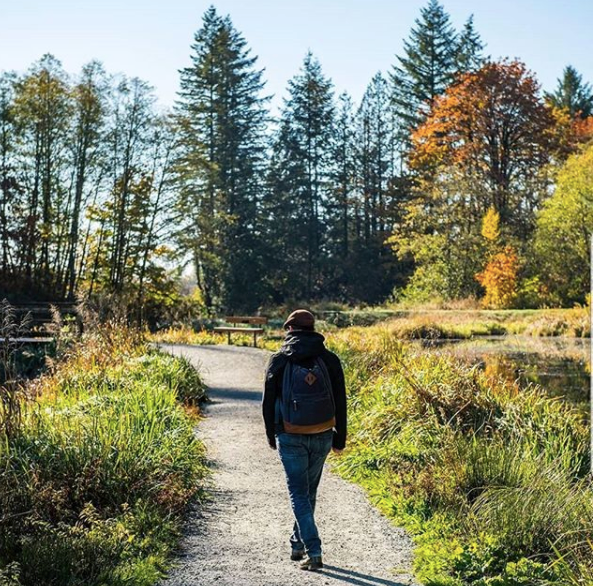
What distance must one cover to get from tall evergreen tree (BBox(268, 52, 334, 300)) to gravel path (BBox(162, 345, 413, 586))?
3681 centimetres

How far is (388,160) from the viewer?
48344 millimetres

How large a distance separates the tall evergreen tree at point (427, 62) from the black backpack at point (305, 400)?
139ft

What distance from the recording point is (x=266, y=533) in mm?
5789

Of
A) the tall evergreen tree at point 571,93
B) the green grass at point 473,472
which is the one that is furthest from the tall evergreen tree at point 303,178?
→ the green grass at point 473,472

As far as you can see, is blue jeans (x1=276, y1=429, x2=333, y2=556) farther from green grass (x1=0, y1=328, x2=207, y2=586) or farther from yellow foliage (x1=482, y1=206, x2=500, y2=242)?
yellow foliage (x1=482, y1=206, x2=500, y2=242)

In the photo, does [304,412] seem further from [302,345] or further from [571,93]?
[571,93]

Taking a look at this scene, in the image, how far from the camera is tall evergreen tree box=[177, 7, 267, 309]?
40.4 m

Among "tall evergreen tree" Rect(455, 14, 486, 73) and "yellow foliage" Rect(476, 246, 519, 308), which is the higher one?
"tall evergreen tree" Rect(455, 14, 486, 73)

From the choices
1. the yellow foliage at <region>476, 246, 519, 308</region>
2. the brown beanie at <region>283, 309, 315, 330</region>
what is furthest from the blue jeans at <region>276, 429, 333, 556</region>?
the yellow foliage at <region>476, 246, 519, 308</region>

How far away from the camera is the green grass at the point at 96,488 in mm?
4746

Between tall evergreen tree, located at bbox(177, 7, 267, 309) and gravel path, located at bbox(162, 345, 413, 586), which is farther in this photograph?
tall evergreen tree, located at bbox(177, 7, 267, 309)

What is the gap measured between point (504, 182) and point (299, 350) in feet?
116

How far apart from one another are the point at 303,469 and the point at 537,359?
1559 centimetres

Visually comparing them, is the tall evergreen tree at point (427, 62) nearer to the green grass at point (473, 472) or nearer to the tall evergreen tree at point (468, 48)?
the tall evergreen tree at point (468, 48)
